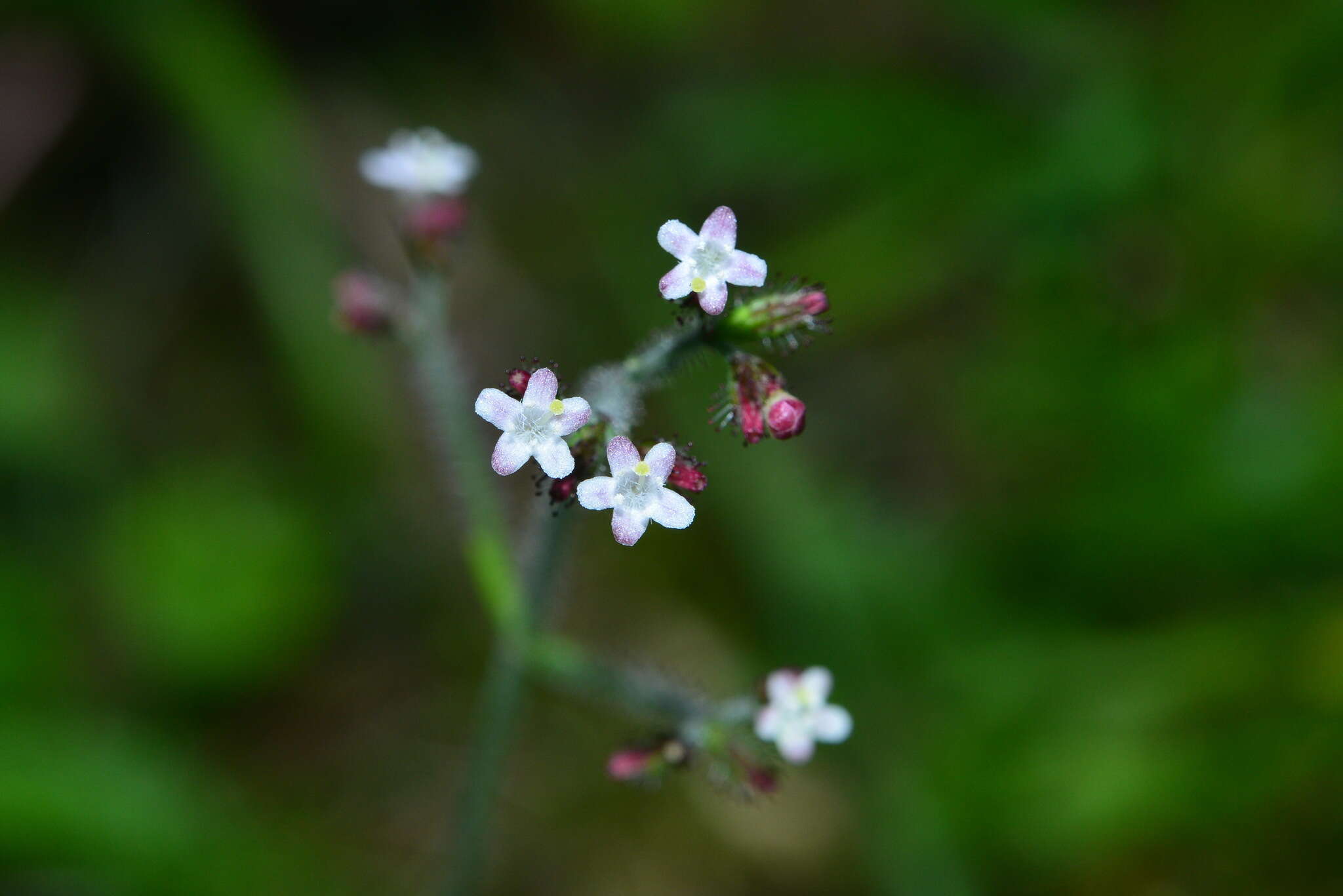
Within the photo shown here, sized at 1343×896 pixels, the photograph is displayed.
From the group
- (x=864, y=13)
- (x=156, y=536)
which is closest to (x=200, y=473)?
(x=156, y=536)

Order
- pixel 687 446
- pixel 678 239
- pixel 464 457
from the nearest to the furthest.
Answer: pixel 678 239 → pixel 687 446 → pixel 464 457

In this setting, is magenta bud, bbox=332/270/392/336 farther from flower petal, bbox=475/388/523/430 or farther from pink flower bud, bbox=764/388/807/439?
pink flower bud, bbox=764/388/807/439

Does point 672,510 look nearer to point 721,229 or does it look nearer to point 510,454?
point 510,454

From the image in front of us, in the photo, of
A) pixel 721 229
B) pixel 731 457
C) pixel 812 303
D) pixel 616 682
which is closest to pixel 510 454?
pixel 721 229

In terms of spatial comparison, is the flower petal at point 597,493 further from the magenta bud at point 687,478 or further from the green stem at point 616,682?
the green stem at point 616,682

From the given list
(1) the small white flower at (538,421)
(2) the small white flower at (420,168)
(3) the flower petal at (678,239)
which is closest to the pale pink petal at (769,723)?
(1) the small white flower at (538,421)

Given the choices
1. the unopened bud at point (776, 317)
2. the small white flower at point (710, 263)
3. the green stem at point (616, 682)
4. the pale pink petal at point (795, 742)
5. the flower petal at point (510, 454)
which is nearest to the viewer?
the flower petal at point (510, 454)
